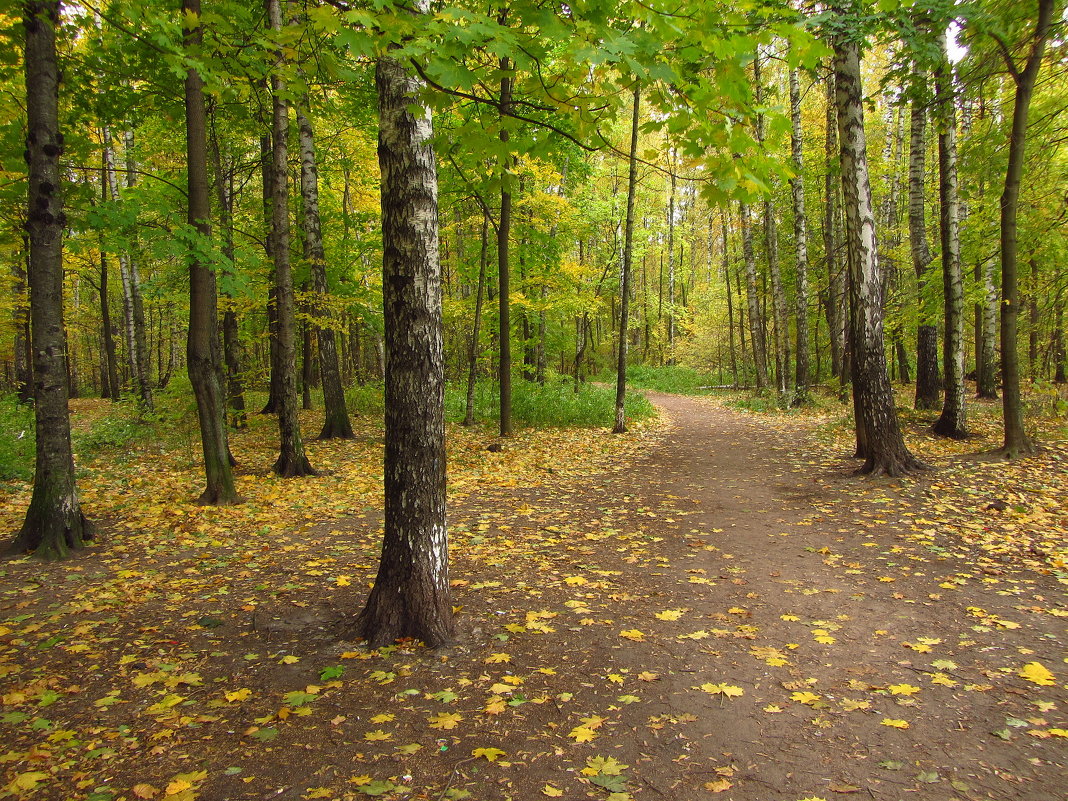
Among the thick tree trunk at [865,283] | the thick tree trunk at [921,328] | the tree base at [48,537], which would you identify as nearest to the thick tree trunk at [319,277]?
the tree base at [48,537]

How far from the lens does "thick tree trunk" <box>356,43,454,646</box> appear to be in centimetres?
362

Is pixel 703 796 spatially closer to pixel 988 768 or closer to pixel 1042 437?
pixel 988 768

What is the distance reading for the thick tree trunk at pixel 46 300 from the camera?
538cm

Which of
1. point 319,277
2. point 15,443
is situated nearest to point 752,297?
point 319,277

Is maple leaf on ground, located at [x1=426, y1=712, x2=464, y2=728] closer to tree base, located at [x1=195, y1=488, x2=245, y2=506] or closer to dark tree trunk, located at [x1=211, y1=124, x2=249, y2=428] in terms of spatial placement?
tree base, located at [x1=195, y1=488, x2=245, y2=506]

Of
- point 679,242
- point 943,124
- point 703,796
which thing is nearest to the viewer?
point 703,796

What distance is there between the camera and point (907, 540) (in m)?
5.86

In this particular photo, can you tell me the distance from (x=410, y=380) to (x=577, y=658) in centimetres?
228

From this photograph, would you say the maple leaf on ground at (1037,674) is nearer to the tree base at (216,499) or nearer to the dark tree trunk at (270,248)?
the tree base at (216,499)

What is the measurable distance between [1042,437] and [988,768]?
8.78m

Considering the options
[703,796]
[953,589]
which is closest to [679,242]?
[953,589]

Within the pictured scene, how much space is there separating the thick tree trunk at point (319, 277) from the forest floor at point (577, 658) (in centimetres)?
502

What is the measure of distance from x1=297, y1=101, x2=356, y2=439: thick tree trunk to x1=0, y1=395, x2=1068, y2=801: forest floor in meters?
5.02

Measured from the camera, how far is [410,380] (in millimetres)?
3715
